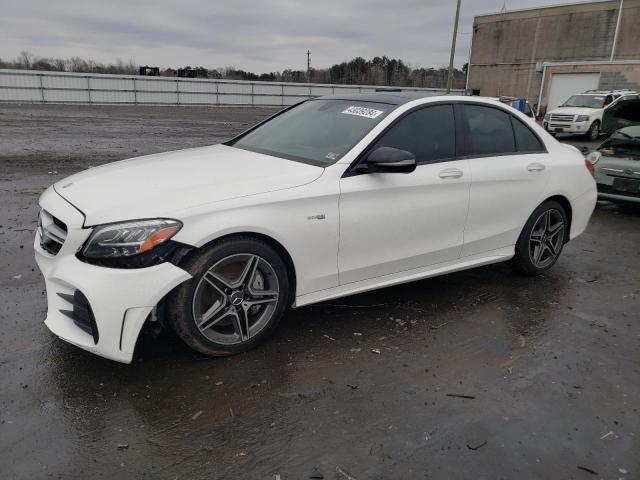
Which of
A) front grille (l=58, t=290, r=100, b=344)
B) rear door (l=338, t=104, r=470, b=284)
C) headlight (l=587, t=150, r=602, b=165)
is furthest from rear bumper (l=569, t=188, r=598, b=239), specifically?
front grille (l=58, t=290, r=100, b=344)

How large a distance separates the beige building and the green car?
32.2m

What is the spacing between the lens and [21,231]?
5965 millimetres

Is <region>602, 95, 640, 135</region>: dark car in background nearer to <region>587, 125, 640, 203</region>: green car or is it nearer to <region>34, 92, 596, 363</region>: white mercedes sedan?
<region>587, 125, 640, 203</region>: green car

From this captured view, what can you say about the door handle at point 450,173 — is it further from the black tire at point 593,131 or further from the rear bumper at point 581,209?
the black tire at point 593,131

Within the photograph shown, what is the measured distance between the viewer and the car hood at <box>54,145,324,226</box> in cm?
307

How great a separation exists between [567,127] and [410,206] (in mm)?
19974

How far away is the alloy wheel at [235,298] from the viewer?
324cm

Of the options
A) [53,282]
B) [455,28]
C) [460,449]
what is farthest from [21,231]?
[455,28]

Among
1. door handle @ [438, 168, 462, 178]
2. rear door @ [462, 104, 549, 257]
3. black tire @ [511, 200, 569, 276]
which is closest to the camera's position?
door handle @ [438, 168, 462, 178]

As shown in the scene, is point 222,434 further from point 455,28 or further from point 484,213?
point 455,28

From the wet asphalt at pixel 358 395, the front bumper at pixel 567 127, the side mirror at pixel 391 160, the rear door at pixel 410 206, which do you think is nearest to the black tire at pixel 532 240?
the wet asphalt at pixel 358 395

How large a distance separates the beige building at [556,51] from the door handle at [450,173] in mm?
37924

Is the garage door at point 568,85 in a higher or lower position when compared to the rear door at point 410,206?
higher

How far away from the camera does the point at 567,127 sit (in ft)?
69.1
